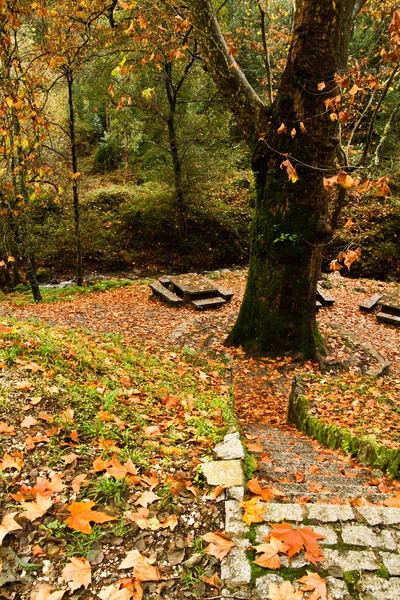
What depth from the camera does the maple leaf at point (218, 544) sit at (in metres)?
2.07

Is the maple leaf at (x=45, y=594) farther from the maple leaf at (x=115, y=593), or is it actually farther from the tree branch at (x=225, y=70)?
the tree branch at (x=225, y=70)

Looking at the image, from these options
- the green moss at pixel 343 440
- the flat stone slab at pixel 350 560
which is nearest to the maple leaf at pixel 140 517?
the flat stone slab at pixel 350 560

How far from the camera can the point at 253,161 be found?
6.88 m

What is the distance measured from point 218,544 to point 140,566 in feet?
1.33

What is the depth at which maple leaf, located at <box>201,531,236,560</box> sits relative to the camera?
6.80ft

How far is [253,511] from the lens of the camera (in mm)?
2309

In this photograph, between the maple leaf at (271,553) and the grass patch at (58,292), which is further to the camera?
the grass patch at (58,292)

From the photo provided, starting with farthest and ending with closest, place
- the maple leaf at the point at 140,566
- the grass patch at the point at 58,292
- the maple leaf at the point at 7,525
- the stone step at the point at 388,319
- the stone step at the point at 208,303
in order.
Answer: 1. the grass patch at the point at 58,292
2. the stone step at the point at 208,303
3. the stone step at the point at 388,319
4. the maple leaf at the point at 7,525
5. the maple leaf at the point at 140,566

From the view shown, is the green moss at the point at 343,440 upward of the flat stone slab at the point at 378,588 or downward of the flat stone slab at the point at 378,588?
downward

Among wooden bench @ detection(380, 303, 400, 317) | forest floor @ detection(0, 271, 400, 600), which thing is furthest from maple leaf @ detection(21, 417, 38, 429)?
wooden bench @ detection(380, 303, 400, 317)

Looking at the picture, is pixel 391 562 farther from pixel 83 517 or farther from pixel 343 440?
pixel 343 440

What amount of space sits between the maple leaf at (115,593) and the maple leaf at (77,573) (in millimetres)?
94

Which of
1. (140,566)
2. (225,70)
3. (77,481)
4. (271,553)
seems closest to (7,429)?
(77,481)

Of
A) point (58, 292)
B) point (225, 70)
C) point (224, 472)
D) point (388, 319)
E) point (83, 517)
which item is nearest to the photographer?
point (83, 517)
